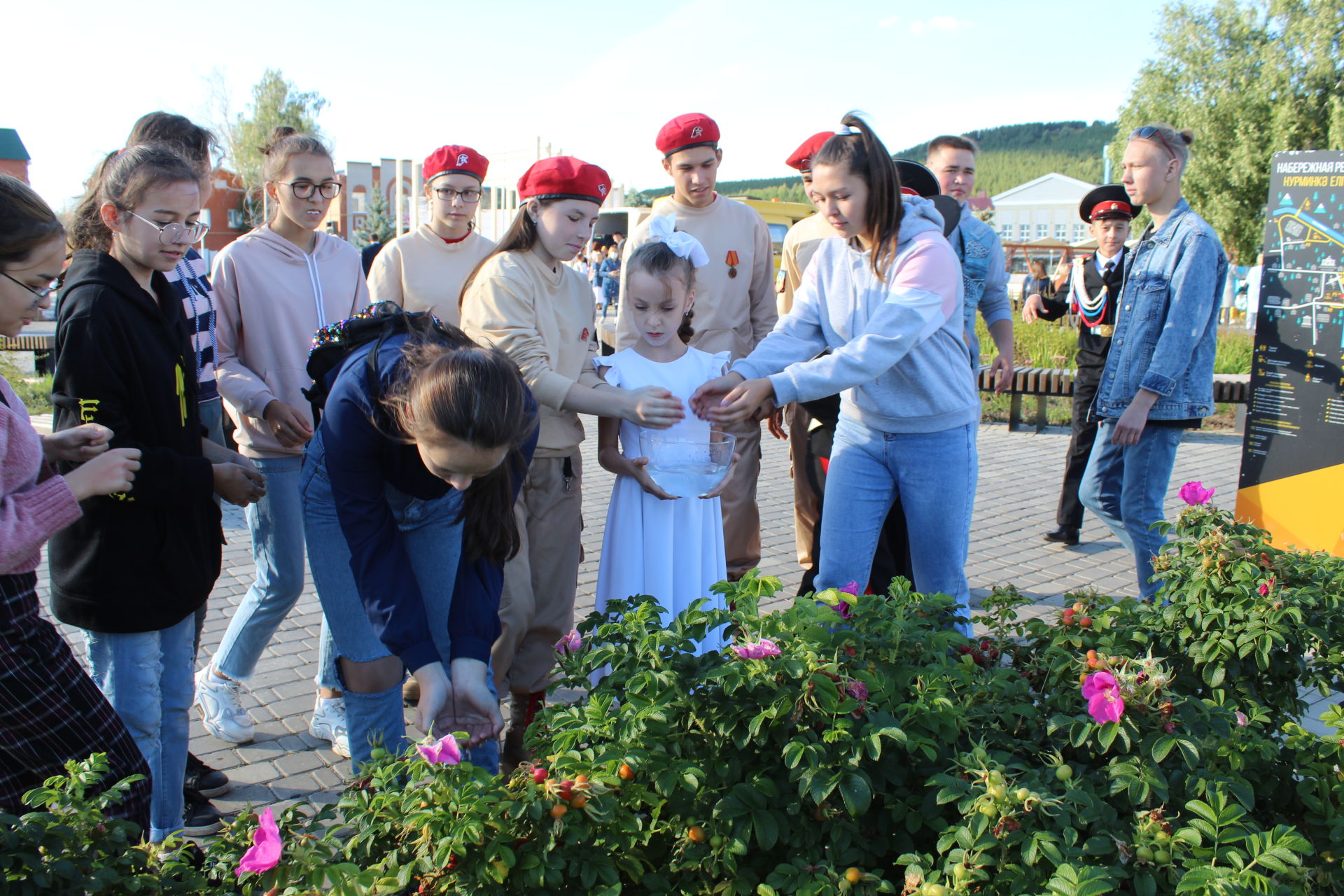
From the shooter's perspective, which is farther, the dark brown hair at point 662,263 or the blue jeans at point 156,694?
the dark brown hair at point 662,263

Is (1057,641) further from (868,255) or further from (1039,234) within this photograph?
(1039,234)

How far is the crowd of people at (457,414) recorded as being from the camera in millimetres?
2117

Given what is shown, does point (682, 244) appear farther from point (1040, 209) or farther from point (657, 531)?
point (1040, 209)

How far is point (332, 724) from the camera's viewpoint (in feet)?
11.6

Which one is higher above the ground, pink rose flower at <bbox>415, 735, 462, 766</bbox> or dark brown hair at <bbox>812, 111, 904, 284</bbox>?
dark brown hair at <bbox>812, 111, 904, 284</bbox>

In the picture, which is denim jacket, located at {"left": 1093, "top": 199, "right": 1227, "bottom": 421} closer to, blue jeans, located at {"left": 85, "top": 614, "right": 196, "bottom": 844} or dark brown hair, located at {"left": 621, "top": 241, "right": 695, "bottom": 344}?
dark brown hair, located at {"left": 621, "top": 241, "right": 695, "bottom": 344}

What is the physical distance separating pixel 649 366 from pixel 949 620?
65.4 inches

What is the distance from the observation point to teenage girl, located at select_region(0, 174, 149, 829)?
192cm

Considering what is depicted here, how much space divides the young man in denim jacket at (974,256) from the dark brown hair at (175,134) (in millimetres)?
3175

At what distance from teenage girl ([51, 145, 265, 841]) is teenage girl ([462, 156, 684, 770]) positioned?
955 millimetres

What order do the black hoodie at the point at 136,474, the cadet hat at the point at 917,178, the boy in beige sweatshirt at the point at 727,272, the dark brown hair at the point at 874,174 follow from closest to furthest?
the black hoodie at the point at 136,474, the dark brown hair at the point at 874,174, the boy in beige sweatshirt at the point at 727,272, the cadet hat at the point at 917,178

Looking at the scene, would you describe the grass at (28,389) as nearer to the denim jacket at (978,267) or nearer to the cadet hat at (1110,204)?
the denim jacket at (978,267)

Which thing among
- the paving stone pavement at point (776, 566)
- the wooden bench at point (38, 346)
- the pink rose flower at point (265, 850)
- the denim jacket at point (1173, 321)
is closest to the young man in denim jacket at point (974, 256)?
the denim jacket at point (1173, 321)

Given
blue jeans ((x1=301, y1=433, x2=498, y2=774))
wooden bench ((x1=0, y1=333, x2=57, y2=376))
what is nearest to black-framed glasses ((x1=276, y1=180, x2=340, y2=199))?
blue jeans ((x1=301, y1=433, x2=498, y2=774))
